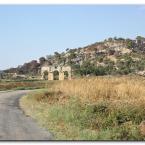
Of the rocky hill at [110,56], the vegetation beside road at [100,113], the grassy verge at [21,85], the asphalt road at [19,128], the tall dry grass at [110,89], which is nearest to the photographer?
the asphalt road at [19,128]

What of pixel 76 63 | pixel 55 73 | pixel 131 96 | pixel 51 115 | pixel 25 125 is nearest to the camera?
pixel 25 125

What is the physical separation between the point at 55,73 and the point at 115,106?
3108 cm

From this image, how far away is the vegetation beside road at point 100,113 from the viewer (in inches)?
471

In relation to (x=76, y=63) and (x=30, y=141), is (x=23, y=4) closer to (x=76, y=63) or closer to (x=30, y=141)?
(x=30, y=141)

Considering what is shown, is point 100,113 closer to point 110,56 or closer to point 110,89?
point 110,89

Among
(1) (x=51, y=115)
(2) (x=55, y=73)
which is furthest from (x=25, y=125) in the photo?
(2) (x=55, y=73)

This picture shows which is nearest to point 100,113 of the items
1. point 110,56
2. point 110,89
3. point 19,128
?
point 19,128

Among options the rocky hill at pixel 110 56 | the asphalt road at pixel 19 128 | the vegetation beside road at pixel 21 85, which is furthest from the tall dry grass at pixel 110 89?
the vegetation beside road at pixel 21 85

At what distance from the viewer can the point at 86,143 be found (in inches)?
437

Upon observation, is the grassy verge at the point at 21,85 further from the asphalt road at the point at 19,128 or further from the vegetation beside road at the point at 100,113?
the asphalt road at the point at 19,128

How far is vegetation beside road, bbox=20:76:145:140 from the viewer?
471 inches

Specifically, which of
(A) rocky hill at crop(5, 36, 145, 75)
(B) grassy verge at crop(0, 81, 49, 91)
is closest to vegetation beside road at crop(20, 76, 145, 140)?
(A) rocky hill at crop(5, 36, 145, 75)

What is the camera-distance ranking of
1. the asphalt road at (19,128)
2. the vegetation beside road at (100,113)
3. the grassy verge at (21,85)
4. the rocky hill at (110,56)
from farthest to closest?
the grassy verge at (21,85)
the rocky hill at (110,56)
the vegetation beside road at (100,113)
the asphalt road at (19,128)

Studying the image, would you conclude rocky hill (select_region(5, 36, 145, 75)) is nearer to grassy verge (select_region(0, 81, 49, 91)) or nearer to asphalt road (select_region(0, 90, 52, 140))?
asphalt road (select_region(0, 90, 52, 140))
